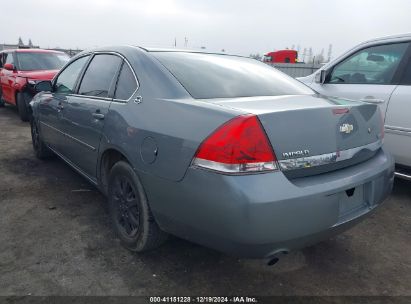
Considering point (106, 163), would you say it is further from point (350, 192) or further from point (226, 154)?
point (350, 192)

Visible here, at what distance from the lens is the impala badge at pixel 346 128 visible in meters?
2.23

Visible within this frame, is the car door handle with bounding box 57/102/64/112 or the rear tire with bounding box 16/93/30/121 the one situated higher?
the car door handle with bounding box 57/102/64/112

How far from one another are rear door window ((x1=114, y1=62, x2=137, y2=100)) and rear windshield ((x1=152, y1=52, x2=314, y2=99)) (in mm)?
254

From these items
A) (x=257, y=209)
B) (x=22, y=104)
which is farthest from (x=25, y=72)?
(x=257, y=209)

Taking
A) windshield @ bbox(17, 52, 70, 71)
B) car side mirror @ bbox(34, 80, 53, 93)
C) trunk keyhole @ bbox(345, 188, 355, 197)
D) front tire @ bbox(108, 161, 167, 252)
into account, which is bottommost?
front tire @ bbox(108, 161, 167, 252)

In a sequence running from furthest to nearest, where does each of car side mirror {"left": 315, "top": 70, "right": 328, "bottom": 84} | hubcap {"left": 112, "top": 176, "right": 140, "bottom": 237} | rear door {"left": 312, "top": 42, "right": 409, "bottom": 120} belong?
car side mirror {"left": 315, "top": 70, "right": 328, "bottom": 84}, rear door {"left": 312, "top": 42, "right": 409, "bottom": 120}, hubcap {"left": 112, "top": 176, "right": 140, "bottom": 237}

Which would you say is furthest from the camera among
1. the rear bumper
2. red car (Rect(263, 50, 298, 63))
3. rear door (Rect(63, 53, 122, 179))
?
red car (Rect(263, 50, 298, 63))

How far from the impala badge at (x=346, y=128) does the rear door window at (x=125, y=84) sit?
1.45 m

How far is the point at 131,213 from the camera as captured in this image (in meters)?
2.67

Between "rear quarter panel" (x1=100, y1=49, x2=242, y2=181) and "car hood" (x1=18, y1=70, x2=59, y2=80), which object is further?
"car hood" (x1=18, y1=70, x2=59, y2=80)

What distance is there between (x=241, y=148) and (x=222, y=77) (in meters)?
0.95

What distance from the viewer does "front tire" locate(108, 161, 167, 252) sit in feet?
8.09

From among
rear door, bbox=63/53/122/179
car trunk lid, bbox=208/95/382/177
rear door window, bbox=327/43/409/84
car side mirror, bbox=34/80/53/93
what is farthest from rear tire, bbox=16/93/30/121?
car trunk lid, bbox=208/95/382/177

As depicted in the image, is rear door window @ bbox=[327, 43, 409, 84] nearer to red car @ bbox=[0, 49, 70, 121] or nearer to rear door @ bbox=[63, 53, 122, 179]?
rear door @ bbox=[63, 53, 122, 179]
